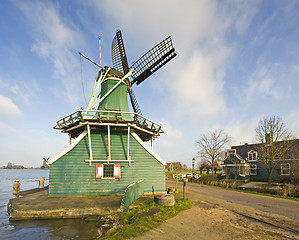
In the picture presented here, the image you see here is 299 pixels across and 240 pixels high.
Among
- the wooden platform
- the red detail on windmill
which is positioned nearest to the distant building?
the red detail on windmill

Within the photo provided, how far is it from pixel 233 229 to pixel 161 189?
26.4 ft

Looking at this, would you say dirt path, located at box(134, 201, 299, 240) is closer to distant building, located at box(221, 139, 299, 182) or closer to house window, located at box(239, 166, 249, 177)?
distant building, located at box(221, 139, 299, 182)

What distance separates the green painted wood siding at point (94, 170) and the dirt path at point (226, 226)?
209 inches

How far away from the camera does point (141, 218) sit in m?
8.32

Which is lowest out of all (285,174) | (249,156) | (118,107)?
(285,174)

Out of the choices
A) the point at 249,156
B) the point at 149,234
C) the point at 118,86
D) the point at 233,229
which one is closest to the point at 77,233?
the point at 149,234

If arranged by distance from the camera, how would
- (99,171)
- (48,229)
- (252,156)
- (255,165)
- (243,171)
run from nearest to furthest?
(48,229) < (99,171) < (255,165) < (243,171) < (252,156)

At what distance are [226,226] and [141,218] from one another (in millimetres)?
3885

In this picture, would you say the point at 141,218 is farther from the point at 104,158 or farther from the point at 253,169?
the point at 253,169

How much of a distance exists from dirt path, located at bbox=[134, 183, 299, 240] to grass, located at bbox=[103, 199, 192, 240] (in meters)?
0.37

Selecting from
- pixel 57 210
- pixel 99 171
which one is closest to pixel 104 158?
pixel 99 171

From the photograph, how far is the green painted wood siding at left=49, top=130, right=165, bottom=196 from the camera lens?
1342 centimetres

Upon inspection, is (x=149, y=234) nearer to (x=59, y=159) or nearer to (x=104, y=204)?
(x=104, y=204)

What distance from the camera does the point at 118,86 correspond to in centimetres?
1748
